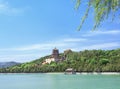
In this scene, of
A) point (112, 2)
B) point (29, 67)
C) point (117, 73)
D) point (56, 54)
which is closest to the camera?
point (112, 2)

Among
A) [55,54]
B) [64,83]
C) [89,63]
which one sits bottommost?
[64,83]

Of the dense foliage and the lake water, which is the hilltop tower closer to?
the dense foliage

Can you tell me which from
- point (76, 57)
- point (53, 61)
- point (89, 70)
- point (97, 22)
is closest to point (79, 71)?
point (89, 70)

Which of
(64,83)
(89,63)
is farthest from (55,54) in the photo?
(64,83)

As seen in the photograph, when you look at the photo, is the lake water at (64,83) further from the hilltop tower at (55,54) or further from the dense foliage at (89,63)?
the hilltop tower at (55,54)

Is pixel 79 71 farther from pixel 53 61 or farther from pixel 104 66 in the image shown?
pixel 53 61

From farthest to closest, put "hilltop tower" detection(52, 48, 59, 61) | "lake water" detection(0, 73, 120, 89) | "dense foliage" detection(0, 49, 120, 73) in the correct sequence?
1. "hilltop tower" detection(52, 48, 59, 61)
2. "dense foliage" detection(0, 49, 120, 73)
3. "lake water" detection(0, 73, 120, 89)

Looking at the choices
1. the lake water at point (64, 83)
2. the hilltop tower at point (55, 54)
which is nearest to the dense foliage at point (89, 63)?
the hilltop tower at point (55, 54)

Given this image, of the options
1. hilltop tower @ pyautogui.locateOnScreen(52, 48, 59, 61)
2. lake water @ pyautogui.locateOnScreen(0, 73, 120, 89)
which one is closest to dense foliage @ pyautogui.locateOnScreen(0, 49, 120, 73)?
hilltop tower @ pyautogui.locateOnScreen(52, 48, 59, 61)

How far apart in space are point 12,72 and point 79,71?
56.6m

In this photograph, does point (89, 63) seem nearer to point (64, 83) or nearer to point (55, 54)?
point (55, 54)

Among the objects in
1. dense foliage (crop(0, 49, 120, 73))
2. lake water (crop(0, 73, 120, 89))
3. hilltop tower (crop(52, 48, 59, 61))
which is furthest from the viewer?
hilltop tower (crop(52, 48, 59, 61))

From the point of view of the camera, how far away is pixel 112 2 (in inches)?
175

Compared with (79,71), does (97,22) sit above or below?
below
